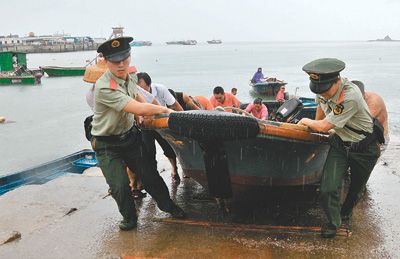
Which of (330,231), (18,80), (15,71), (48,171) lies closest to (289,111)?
(330,231)

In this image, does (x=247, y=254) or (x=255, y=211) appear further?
(x=255, y=211)

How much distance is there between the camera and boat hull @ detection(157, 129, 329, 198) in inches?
163

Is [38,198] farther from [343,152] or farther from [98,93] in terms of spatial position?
[343,152]

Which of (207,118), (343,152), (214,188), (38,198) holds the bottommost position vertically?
(38,198)

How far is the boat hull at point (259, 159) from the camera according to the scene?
414 cm

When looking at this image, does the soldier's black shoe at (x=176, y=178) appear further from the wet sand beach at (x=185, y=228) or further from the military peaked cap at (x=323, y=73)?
the military peaked cap at (x=323, y=73)

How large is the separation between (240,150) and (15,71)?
42871 millimetres

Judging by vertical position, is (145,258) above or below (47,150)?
above

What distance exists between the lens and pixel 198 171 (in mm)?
4637

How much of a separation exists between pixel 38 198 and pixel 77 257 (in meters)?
2.00

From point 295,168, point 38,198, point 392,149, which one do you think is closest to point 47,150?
point 38,198

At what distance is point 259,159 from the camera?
4.26 metres

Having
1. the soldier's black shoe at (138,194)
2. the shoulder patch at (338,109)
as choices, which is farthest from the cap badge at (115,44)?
the soldier's black shoe at (138,194)

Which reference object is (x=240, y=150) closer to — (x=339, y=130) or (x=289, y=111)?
(x=339, y=130)
